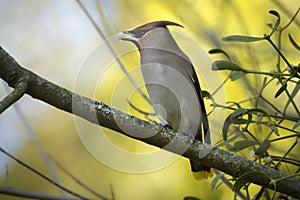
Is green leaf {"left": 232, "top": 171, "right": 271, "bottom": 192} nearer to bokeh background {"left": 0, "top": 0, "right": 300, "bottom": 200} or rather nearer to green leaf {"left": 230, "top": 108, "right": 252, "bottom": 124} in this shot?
green leaf {"left": 230, "top": 108, "right": 252, "bottom": 124}

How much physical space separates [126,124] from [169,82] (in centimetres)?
66

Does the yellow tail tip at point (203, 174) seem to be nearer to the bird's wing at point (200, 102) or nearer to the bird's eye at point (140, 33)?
the bird's wing at point (200, 102)

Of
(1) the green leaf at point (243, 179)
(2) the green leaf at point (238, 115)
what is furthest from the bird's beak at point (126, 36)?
(1) the green leaf at point (243, 179)

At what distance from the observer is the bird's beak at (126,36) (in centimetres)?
167

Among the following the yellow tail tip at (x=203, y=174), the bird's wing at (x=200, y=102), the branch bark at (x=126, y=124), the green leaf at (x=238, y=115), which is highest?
the bird's wing at (x=200, y=102)

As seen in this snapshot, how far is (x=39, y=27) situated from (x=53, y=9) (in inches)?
7.0

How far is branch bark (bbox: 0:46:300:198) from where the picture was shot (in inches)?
37.6

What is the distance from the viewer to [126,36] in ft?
5.67

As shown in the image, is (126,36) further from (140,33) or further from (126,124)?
(126,124)

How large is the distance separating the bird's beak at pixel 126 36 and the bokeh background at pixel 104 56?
3 cm

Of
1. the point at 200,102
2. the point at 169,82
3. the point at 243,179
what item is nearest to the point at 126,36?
the point at 169,82

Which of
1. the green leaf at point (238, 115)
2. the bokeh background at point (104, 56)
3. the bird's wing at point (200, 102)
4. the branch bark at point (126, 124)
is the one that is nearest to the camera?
the branch bark at point (126, 124)

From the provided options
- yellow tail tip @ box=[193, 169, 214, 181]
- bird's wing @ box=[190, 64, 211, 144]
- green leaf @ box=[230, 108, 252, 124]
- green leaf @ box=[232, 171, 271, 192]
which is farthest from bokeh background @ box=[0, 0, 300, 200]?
green leaf @ box=[232, 171, 271, 192]

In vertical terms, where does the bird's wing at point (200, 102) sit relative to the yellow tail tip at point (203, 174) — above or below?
above
